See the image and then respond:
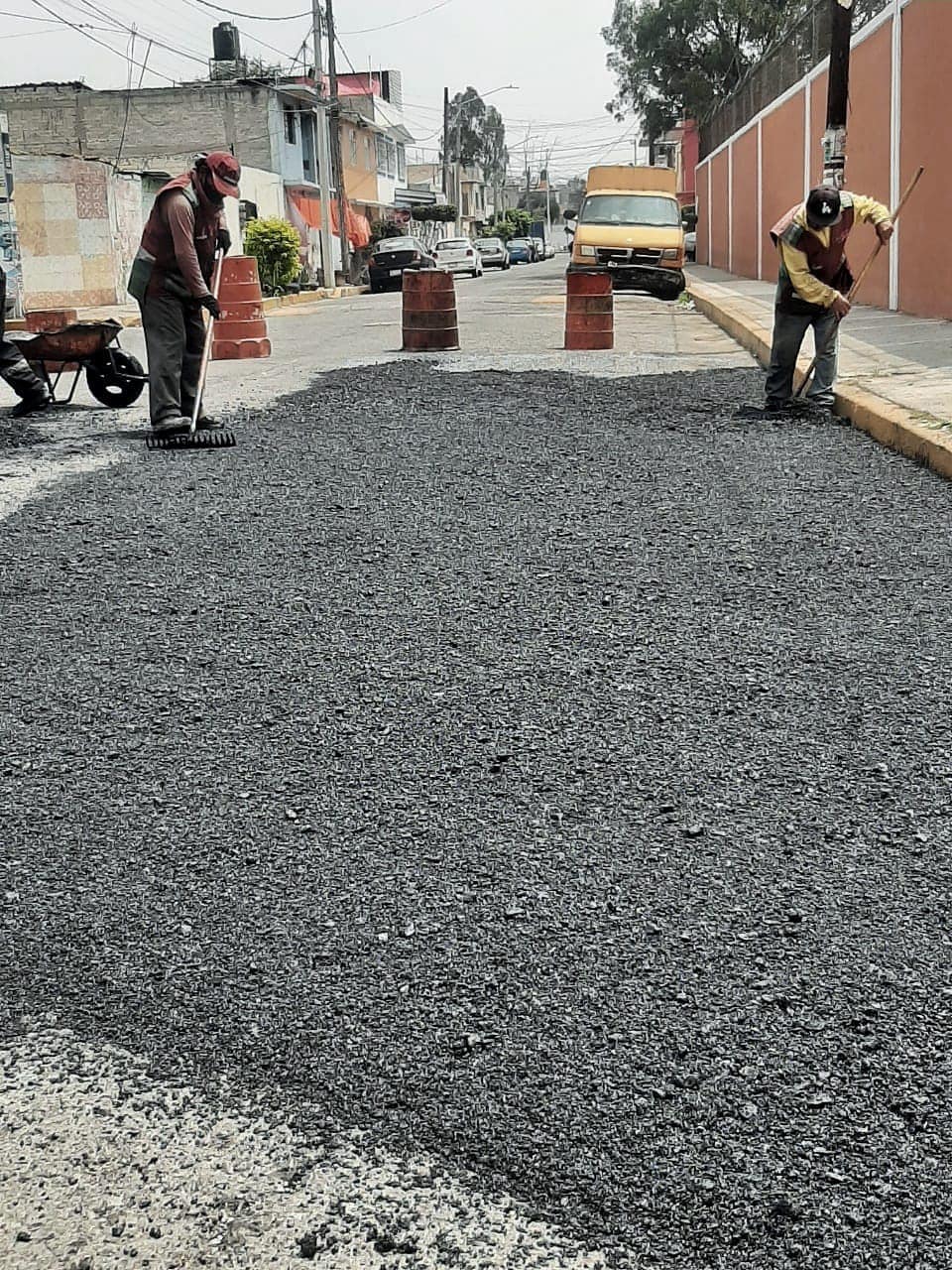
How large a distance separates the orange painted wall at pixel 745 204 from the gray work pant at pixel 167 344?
24.3 meters

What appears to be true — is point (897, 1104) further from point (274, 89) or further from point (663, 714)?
point (274, 89)

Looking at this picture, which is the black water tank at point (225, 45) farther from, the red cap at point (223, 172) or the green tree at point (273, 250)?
the red cap at point (223, 172)

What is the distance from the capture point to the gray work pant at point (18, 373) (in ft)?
34.6

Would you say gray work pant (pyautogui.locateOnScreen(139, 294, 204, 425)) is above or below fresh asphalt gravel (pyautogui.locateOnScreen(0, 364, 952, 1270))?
above

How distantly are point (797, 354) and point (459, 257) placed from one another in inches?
1835

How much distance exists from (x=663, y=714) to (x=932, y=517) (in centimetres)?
291

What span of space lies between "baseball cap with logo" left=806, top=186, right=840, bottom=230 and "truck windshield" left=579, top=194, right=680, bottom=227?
18.6 metres

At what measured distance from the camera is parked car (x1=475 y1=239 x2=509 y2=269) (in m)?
65.6

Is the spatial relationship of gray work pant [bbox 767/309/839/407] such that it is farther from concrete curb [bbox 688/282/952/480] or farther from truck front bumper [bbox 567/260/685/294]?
truck front bumper [bbox 567/260/685/294]

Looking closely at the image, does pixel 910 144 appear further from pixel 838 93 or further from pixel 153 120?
pixel 153 120

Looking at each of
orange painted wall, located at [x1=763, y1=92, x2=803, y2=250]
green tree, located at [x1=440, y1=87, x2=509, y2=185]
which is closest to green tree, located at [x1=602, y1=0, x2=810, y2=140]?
orange painted wall, located at [x1=763, y1=92, x2=803, y2=250]

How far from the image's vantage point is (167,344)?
929cm

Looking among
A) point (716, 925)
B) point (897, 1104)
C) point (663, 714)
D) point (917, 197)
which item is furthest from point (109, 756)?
point (917, 197)

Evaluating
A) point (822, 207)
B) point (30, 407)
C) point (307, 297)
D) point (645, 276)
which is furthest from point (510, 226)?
point (822, 207)
